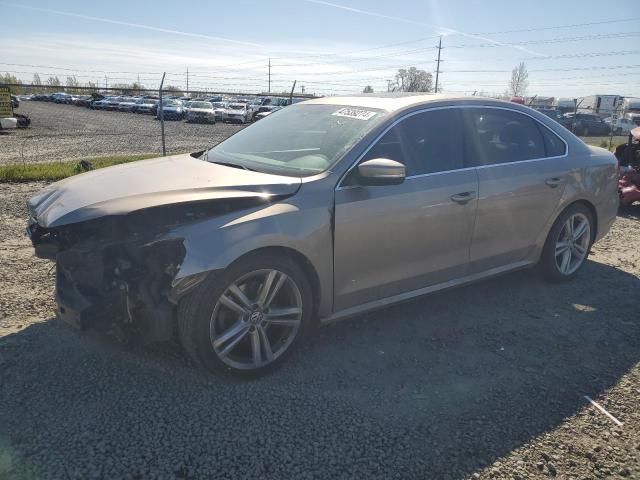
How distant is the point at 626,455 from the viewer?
256 cm

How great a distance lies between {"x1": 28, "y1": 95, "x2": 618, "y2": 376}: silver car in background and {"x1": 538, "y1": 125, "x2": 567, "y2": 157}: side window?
18 millimetres

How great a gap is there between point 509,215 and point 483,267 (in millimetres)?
470

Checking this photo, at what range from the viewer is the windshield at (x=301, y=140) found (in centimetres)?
344

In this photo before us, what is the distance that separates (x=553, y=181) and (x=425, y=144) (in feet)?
4.73

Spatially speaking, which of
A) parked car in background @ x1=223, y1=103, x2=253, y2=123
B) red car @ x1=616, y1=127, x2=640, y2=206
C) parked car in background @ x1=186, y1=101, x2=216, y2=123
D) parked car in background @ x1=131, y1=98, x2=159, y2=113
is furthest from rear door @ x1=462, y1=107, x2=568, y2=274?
parked car in background @ x1=131, y1=98, x2=159, y2=113

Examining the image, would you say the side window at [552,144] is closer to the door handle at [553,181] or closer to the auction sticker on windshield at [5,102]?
the door handle at [553,181]

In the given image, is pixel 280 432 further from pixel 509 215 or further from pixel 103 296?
pixel 509 215

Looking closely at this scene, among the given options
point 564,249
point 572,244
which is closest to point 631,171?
point 572,244

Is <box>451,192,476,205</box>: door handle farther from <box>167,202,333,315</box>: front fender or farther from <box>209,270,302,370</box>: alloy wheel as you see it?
<box>209,270,302,370</box>: alloy wheel

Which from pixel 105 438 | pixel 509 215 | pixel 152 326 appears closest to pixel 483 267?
pixel 509 215

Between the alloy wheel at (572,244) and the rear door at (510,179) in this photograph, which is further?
the alloy wheel at (572,244)

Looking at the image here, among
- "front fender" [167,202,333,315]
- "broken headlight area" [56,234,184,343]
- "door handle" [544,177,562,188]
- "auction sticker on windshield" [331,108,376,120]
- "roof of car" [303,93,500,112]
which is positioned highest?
"roof of car" [303,93,500,112]

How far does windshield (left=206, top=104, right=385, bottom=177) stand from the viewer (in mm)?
3438

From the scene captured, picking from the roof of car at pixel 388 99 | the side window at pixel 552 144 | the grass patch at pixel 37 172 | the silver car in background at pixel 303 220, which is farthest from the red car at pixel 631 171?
the grass patch at pixel 37 172
